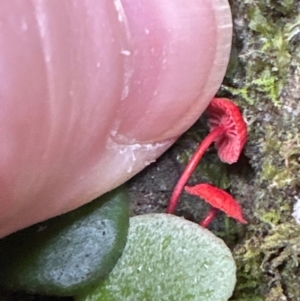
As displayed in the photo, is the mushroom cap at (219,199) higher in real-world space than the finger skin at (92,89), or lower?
lower

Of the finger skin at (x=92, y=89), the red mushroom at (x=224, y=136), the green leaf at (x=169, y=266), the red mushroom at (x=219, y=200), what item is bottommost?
the green leaf at (x=169, y=266)

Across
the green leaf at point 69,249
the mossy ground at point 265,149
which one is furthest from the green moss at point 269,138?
the green leaf at point 69,249

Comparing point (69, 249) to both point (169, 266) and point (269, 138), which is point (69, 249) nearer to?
point (169, 266)

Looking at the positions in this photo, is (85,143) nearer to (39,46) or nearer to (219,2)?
(39,46)

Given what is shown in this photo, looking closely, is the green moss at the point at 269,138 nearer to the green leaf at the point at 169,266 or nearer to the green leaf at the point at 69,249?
the green leaf at the point at 169,266

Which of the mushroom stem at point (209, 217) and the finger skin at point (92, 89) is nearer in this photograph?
Answer: the finger skin at point (92, 89)

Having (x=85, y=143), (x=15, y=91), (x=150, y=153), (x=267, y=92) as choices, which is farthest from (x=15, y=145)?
(x=267, y=92)

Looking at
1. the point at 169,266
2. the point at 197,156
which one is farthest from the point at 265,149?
the point at 169,266
